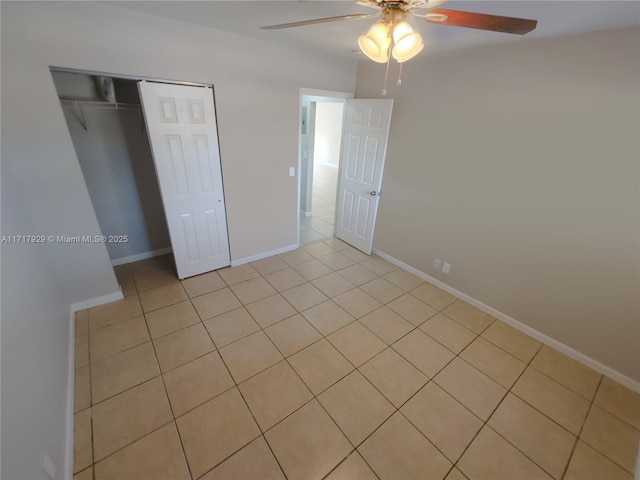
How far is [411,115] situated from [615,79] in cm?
154

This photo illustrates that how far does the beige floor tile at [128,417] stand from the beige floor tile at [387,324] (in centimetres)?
169

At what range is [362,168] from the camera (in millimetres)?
3535

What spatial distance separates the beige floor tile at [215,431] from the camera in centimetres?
152

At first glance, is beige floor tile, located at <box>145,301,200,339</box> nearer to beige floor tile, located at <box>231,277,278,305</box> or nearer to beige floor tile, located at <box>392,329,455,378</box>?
beige floor tile, located at <box>231,277,278,305</box>

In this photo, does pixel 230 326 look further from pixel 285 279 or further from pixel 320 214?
pixel 320 214

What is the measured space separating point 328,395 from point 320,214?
3.76 metres

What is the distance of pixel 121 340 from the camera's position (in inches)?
87.9

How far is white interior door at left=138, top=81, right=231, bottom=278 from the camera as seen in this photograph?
2398mm

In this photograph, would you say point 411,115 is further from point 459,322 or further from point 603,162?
point 459,322

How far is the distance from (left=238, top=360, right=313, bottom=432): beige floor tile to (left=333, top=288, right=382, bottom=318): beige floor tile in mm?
898

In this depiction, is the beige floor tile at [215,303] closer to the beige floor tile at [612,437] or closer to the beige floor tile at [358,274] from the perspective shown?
the beige floor tile at [358,274]

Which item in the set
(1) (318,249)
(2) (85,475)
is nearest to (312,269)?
(1) (318,249)

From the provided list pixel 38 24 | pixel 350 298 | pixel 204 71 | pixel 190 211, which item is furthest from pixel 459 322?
pixel 38 24

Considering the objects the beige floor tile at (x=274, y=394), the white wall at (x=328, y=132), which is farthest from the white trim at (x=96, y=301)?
the white wall at (x=328, y=132)
